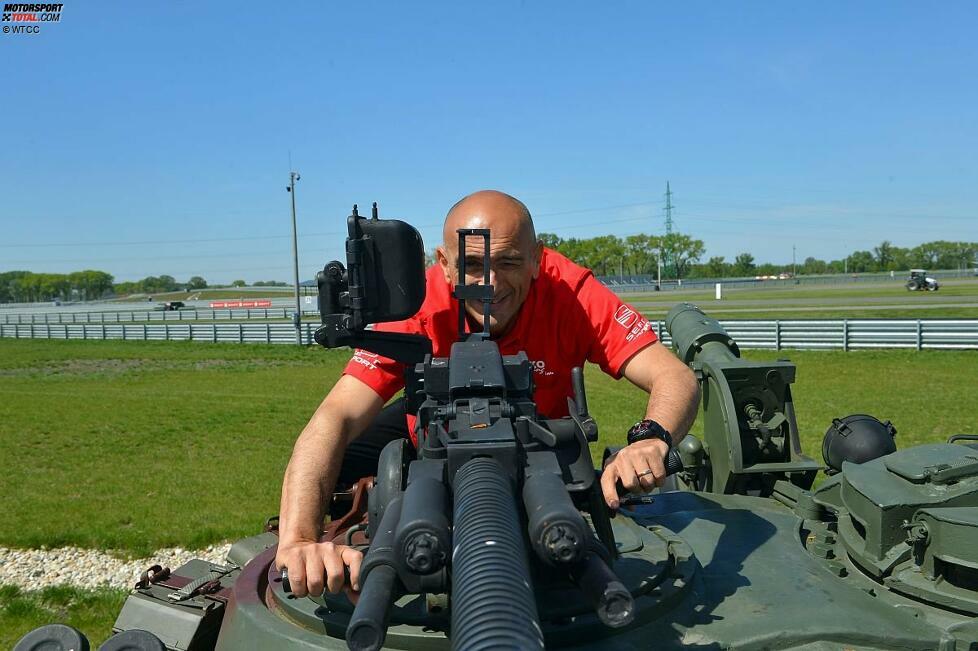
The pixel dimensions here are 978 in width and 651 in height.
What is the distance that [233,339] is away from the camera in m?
38.2

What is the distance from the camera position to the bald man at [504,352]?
7.97 feet

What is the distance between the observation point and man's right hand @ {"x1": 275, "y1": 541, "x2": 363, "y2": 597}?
223 centimetres

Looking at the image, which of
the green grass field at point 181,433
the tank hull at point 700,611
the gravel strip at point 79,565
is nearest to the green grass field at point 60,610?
the green grass field at point 181,433

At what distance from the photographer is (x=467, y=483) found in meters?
1.82

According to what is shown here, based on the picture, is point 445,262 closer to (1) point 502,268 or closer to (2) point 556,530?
(1) point 502,268

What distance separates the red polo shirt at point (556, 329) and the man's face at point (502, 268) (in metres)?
0.19

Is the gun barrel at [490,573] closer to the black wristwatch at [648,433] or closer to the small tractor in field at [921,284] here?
the black wristwatch at [648,433]

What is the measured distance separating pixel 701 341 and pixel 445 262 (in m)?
2.27

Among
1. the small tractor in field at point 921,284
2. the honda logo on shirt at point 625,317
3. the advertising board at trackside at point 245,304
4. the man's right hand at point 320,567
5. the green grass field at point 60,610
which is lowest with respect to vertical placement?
the green grass field at point 60,610

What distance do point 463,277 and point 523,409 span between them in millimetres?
767

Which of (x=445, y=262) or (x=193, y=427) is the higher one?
(x=445, y=262)

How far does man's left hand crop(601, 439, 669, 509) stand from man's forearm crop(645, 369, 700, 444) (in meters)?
0.67

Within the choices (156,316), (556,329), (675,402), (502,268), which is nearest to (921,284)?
(156,316)

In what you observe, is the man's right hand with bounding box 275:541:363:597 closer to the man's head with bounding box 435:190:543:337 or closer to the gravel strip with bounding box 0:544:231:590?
the man's head with bounding box 435:190:543:337
